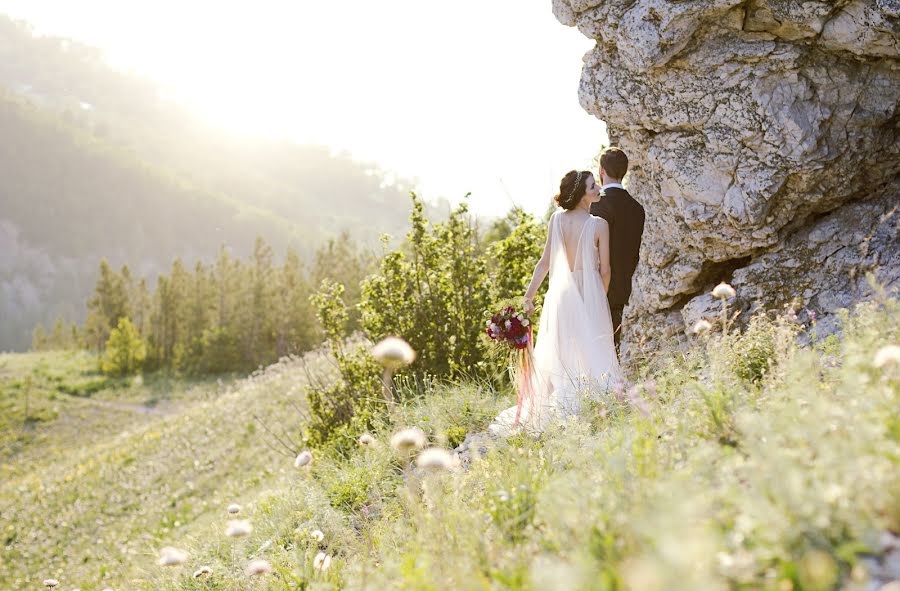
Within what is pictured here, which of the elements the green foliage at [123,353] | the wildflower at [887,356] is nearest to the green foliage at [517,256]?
the wildflower at [887,356]

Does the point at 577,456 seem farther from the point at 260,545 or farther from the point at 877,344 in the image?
the point at 260,545

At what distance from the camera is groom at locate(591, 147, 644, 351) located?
21.1 ft

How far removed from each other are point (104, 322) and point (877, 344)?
48952mm

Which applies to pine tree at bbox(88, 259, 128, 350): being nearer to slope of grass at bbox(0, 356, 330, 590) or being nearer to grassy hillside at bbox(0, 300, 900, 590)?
slope of grass at bbox(0, 356, 330, 590)

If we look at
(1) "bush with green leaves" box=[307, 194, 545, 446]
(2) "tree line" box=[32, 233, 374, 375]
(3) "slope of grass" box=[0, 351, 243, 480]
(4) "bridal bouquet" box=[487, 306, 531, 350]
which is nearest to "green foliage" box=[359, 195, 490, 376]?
(1) "bush with green leaves" box=[307, 194, 545, 446]

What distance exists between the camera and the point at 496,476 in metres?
4.10

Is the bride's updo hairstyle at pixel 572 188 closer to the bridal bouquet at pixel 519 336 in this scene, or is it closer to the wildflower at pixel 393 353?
the bridal bouquet at pixel 519 336

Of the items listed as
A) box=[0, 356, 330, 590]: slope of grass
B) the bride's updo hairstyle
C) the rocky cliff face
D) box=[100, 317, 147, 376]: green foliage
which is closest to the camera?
the rocky cliff face

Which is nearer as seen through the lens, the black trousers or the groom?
the groom

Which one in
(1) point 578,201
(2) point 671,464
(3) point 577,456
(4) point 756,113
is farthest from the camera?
(1) point 578,201

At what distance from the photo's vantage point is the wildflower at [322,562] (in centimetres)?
422

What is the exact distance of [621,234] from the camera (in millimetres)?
6590

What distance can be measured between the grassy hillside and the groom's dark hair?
192 cm

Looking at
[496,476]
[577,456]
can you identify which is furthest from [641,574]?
[496,476]
